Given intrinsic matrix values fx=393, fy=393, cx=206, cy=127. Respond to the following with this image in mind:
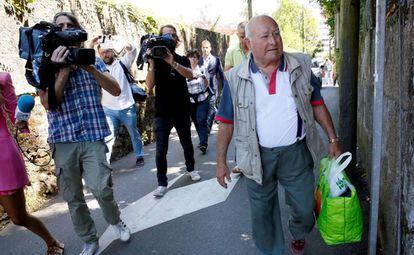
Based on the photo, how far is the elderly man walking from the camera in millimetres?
2607

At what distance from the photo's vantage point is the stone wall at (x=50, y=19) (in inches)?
193

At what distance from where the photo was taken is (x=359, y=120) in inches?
220

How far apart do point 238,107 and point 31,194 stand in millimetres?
3204

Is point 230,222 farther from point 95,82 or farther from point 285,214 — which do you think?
point 95,82

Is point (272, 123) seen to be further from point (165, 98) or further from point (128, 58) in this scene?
point (128, 58)

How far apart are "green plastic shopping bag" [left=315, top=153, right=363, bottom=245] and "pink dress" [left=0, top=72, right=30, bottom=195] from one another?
7.31ft

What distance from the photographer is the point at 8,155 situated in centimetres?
294

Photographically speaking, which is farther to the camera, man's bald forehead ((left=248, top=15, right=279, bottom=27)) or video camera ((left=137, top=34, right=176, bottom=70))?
video camera ((left=137, top=34, right=176, bottom=70))

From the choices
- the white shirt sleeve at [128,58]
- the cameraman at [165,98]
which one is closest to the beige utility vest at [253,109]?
the cameraman at [165,98]

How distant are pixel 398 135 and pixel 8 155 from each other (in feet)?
8.83

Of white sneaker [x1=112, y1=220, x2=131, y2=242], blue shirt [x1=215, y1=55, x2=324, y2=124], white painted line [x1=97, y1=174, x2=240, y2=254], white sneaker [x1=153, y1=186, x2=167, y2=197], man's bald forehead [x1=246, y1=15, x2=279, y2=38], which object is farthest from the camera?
white sneaker [x1=153, y1=186, x2=167, y2=197]

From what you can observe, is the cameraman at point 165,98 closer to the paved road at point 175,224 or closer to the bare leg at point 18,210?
the paved road at point 175,224

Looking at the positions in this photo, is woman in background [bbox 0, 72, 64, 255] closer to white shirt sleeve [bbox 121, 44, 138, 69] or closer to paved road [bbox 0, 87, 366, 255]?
paved road [bbox 0, 87, 366, 255]

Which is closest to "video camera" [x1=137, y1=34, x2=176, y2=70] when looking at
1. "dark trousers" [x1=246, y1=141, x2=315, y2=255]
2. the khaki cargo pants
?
the khaki cargo pants
